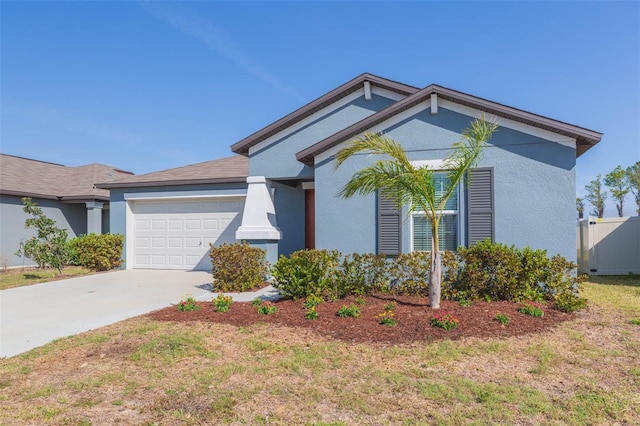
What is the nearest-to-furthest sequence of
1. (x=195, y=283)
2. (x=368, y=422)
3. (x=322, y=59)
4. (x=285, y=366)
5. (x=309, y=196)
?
(x=368, y=422) → (x=285, y=366) → (x=195, y=283) → (x=322, y=59) → (x=309, y=196)

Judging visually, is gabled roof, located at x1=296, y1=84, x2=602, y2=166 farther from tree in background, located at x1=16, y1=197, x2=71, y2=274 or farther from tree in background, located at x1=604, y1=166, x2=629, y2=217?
tree in background, located at x1=604, y1=166, x2=629, y2=217

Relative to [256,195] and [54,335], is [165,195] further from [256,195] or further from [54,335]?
[54,335]

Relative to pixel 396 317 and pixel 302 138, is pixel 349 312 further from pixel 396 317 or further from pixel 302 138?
pixel 302 138

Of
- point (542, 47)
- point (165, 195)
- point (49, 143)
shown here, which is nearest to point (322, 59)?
point (542, 47)

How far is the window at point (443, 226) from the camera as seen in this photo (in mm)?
8719

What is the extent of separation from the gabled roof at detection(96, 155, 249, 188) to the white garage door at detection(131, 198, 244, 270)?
34.3 inches

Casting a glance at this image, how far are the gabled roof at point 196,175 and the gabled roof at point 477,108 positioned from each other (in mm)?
4862

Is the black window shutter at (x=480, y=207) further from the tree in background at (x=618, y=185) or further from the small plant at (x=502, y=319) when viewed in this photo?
the tree in background at (x=618, y=185)

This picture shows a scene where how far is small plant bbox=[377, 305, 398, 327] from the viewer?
6.23 meters

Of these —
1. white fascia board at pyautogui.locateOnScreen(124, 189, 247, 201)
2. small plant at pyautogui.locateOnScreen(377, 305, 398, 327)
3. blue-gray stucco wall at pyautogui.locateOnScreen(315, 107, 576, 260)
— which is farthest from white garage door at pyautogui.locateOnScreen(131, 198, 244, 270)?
small plant at pyautogui.locateOnScreen(377, 305, 398, 327)

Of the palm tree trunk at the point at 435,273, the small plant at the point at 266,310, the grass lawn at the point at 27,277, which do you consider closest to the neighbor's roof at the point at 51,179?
the grass lawn at the point at 27,277

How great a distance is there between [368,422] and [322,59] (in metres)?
11.7

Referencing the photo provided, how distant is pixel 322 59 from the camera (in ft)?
42.2

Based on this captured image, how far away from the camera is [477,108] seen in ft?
28.2
